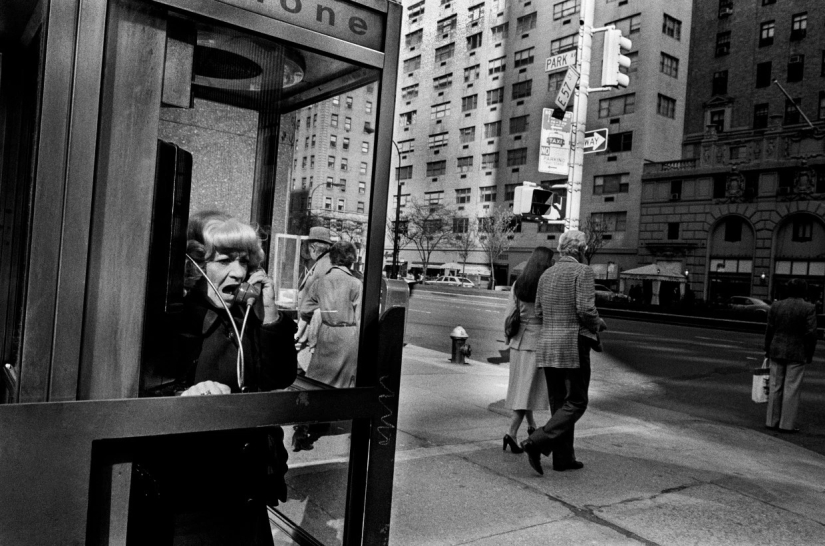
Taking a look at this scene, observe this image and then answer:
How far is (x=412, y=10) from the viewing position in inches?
2643

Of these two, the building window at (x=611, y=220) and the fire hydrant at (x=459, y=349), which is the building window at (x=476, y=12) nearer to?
the building window at (x=611, y=220)

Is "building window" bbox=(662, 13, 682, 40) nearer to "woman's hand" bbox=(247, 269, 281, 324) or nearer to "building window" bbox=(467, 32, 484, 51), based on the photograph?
"building window" bbox=(467, 32, 484, 51)

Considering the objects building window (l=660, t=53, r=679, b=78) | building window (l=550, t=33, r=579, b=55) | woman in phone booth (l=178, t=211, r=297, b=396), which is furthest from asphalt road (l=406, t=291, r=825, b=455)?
building window (l=550, t=33, r=579, b=55)

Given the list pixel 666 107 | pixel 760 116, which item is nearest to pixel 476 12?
pixel 666 107

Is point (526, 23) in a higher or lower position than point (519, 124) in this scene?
higher

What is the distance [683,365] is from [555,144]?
16.6ft

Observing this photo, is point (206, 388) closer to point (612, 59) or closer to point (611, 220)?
point (612, 59)

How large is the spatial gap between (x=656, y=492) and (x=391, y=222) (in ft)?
179

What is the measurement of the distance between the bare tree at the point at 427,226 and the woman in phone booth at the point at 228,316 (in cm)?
5787

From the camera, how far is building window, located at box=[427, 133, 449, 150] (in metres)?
65.9

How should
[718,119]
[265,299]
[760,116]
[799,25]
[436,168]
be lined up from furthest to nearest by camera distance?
[436,168] → [718,119] → [760,116] → [799,25] → [265,299]

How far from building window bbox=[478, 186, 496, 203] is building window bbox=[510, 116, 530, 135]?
5362 mm

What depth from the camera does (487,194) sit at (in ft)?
199

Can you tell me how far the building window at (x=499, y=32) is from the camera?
60.8 meters
